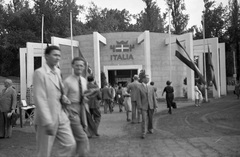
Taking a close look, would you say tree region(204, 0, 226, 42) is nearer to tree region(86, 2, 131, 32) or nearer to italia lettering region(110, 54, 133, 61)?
tree region(86, 2, 131, 32)

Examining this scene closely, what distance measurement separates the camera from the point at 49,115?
341 cm

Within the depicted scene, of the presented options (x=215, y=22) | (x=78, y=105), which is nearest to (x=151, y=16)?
(x=215, y=22)

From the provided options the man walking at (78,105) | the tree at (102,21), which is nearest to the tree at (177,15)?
the tree at (102,21)

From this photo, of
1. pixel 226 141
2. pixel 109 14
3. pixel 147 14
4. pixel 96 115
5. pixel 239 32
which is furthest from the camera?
pixel 109 14

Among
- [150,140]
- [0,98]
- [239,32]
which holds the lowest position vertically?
[150,140]

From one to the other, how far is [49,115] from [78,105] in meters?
0.86

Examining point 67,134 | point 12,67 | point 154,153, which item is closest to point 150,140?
point 154,153

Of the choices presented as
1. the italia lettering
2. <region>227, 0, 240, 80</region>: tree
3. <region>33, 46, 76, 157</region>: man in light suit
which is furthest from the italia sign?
<region>33, 46, 76, 157</region>: man in light suit

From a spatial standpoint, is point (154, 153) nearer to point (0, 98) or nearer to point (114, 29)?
point (0, 98)

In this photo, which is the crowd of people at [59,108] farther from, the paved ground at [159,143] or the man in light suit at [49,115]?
the paved ground at [159,143]

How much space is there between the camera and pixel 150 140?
7.31 metres

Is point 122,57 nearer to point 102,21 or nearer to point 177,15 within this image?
point 177,15

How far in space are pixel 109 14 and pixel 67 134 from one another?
55.7 meters

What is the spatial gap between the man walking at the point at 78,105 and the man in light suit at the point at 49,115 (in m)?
0.39
